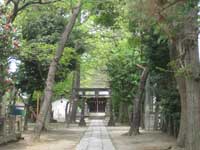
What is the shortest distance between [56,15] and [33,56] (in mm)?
4195

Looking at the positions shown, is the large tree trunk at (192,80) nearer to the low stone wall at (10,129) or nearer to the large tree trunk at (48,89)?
the low stone wall at (10,129)

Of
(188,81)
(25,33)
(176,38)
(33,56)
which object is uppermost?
(25,33)

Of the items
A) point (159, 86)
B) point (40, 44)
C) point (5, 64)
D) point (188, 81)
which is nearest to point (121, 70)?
point (159, 86)

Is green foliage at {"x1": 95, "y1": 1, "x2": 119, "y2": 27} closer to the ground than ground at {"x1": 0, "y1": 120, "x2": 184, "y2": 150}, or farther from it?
farther from it

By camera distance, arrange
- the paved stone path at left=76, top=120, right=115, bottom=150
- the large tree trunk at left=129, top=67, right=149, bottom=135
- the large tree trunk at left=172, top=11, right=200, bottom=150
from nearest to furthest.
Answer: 1. the large tree trunk at left=172, top=11, right=200, bottom=150
2. the paved stone path at left=76, top=120, right=115, bottom=150
3. the large tree trunk at left=129, top=67, right=149, bottom=135

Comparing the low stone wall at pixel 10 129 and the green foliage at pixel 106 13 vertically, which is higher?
the green foliage at pixel 106 13

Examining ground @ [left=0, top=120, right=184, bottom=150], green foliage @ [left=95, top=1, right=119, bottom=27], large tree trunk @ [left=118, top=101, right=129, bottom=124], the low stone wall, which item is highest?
green foliage @ [left=95, top=1, right=119, bottom=27]

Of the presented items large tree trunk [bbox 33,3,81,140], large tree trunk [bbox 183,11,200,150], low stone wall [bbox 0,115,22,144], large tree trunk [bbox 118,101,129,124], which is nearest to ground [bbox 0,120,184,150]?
low stone wall [bbox 0,115,22,144]

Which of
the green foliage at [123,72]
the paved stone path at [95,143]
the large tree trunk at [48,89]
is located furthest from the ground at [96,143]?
the green foliage at [123,72]

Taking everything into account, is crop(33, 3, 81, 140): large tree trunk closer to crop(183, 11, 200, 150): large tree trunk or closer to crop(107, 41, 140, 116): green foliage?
crop(183, 11, 200, 150): large tree trunk

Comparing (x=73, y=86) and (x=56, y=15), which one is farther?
(x=73, y=86)

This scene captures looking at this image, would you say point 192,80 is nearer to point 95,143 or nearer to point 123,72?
point 95,143

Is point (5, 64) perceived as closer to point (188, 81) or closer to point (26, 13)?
point (188, 81)

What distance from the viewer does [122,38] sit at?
3275 centimetres
